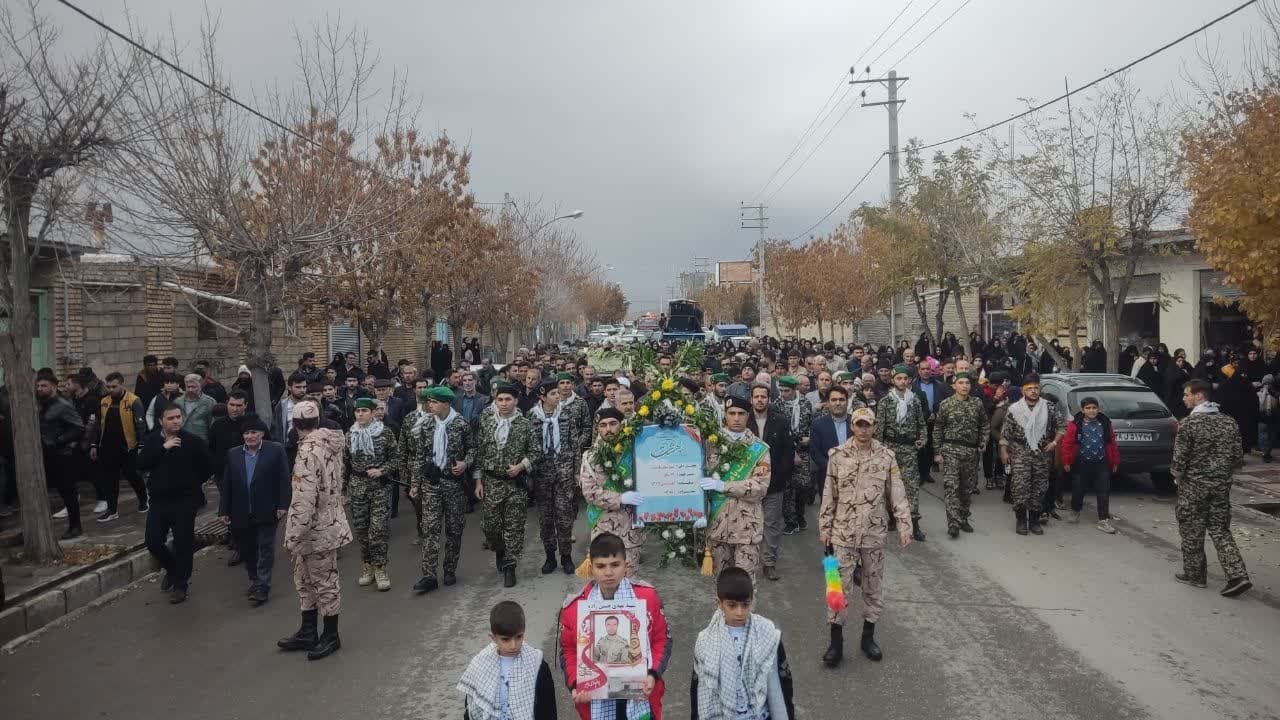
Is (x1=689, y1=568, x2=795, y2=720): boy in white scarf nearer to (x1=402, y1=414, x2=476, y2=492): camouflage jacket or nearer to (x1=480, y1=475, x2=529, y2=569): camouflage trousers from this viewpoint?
(x1=480, y1=475, x2=529, y2=569): camouflage trousers

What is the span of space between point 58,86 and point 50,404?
3999 mm

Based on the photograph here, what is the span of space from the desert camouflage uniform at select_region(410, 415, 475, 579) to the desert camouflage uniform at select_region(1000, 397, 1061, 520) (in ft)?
19.7

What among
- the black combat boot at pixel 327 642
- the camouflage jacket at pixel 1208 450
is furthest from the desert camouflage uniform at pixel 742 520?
the camouflage jacket at pixel 1208 450

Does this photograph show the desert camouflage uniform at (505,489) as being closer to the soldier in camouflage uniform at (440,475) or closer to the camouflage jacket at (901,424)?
the soldier in camouflage uniform at (440,475)

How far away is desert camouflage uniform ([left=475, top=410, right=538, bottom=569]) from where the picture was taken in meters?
8.48

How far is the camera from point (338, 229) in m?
12.9

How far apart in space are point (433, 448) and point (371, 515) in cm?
86

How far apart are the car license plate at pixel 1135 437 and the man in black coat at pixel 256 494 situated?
10.0 m

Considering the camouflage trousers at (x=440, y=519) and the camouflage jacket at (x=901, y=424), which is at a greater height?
the camouflage jacket at (x=901, y=424)

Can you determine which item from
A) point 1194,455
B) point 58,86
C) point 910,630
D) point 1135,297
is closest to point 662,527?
point 910,630

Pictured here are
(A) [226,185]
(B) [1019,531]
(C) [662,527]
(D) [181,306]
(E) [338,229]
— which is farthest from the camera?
(D) [181,306]

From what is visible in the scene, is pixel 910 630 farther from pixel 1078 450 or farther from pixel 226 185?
pixel 226 185

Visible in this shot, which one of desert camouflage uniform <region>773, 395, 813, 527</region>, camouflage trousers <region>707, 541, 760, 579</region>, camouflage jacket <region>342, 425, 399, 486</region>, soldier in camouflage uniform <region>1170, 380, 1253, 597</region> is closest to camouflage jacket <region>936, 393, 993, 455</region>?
desert camouflage uniform <region>773, 395, 813, 527</region>

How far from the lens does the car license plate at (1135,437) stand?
466 inches
